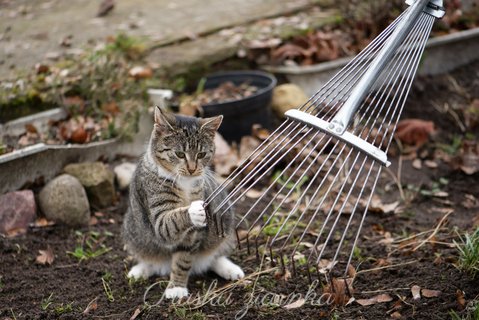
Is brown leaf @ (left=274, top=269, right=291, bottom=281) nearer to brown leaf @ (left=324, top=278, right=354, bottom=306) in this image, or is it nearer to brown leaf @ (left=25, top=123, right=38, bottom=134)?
brown leaf @ (left=324, top=278, right=354, bottom=306)

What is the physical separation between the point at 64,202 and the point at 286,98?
7.99 feet

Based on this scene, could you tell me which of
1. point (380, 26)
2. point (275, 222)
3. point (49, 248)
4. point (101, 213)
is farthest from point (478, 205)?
point (49, 248)

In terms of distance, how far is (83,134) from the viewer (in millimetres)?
5062

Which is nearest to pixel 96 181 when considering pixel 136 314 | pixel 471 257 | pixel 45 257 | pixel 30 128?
pixel 30 128

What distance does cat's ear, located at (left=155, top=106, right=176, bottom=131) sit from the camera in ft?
11.3

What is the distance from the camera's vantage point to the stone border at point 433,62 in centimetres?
642

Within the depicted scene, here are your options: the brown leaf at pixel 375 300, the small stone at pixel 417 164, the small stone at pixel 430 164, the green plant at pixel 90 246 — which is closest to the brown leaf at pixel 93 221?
the green plant at pixel 90 246

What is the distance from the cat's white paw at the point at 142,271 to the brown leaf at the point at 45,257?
22.8 inches

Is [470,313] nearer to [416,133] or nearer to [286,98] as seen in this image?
[416,133]

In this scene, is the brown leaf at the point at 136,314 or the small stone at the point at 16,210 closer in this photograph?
the brown leaf at the point at 136,314

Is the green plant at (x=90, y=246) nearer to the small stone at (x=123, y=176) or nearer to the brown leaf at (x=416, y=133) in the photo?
the small stone at (x=123, y=176)

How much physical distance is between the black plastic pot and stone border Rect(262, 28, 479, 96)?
0.38 m

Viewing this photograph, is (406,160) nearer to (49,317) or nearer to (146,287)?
(146,287)

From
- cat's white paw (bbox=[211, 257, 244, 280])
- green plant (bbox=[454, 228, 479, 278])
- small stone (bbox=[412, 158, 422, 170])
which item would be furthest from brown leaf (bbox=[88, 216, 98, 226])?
small stone (bbox=[412, 158, 422, 170])
